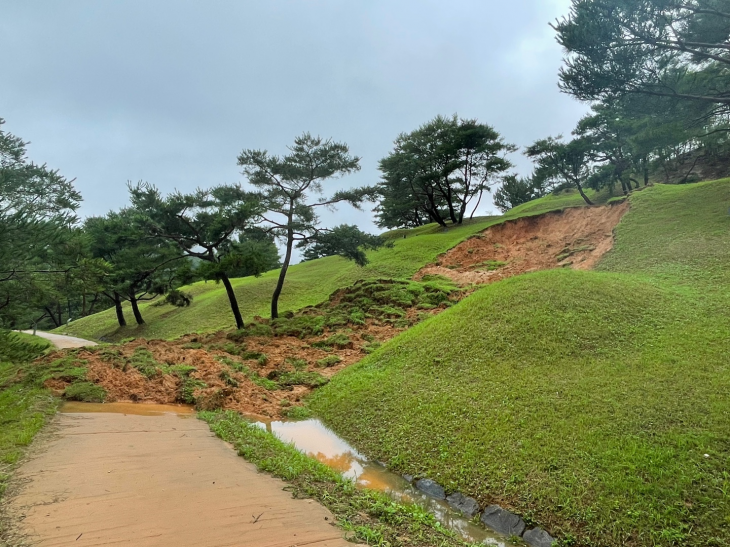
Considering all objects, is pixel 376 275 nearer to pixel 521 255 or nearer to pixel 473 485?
pixel 521 255

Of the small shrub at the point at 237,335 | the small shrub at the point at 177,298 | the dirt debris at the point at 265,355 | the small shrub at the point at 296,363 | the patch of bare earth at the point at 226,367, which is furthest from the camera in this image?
the small shrub at the point at 177,298

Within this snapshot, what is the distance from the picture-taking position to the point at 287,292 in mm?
26891

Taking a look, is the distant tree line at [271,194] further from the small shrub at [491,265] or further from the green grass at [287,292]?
the small shrub at [491,265]

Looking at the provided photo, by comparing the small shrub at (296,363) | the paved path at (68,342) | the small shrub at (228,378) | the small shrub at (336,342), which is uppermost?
the paved path at (68,342)

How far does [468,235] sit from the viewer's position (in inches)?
1062

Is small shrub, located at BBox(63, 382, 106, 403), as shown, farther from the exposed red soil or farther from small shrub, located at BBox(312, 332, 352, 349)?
small shrub, located at BBox(312, 332, 352, 349)

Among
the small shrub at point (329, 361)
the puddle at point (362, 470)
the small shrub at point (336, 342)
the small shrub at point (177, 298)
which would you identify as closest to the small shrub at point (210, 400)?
the puddle at point (362, 470)

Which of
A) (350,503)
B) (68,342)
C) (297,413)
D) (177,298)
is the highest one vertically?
(177,298)

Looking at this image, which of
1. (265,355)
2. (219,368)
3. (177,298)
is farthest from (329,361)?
(177,298)

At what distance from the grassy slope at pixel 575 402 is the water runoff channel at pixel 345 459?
0.32 m

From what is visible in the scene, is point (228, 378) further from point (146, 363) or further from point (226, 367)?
point (146, 363)

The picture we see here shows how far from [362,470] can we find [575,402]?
3.66 m

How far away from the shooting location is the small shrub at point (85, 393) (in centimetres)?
930

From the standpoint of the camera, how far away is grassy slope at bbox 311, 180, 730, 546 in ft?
16.5
